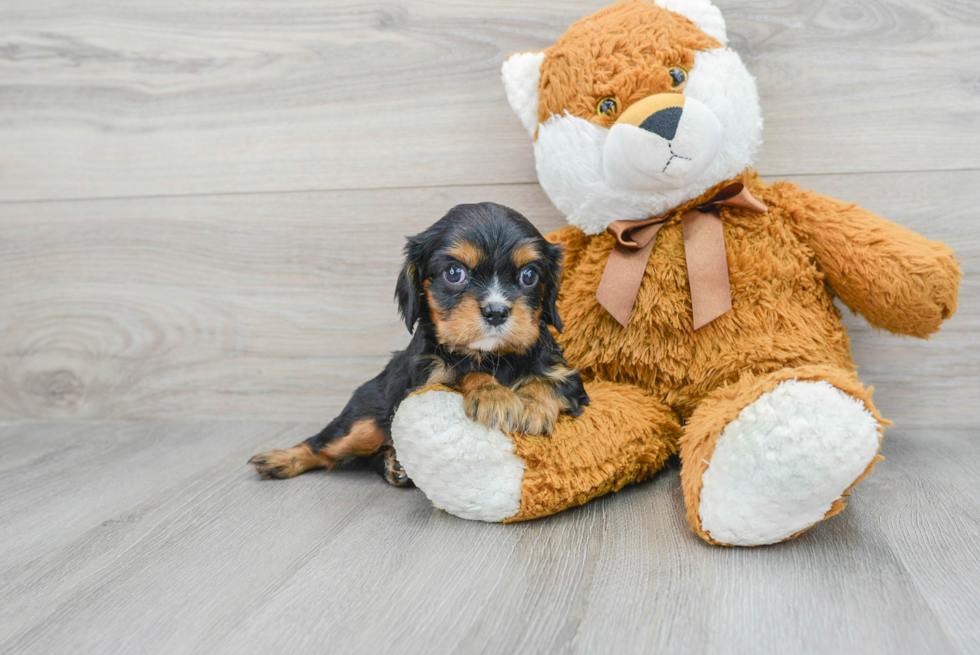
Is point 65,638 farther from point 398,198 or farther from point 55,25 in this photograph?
point 55,25

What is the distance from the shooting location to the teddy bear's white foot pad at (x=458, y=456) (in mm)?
1303

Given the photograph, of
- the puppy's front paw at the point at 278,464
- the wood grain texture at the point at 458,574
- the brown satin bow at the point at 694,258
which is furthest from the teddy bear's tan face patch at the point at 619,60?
the puppy's front paw at the point at 278,464

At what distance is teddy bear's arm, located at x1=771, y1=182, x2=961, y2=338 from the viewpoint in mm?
1418

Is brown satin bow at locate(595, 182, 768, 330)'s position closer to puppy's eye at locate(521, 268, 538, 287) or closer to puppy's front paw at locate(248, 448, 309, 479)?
puppy's eye at locate(521, 268, 538, 287)

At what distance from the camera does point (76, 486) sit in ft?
5.68

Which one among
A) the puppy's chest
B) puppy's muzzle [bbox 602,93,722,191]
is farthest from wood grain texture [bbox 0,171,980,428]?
the puppy's chest

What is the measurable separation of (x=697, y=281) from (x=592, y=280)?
0.24 meters

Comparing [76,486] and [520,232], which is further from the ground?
[520,232]

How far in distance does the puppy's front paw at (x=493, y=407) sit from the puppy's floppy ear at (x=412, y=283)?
0.62 ft

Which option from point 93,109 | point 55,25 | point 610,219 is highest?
point 55,25

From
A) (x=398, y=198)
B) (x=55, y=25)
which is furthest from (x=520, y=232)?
(x=55, y=25)

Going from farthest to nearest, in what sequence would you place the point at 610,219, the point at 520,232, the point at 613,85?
1. the point at 610,219
2. the point at 613,85
3. the point at 520,232

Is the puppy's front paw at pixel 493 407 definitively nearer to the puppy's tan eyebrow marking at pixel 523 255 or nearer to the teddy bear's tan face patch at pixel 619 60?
the puppy's tan eyebrow marking at pixel 523 255

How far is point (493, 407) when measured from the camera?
1336mm
